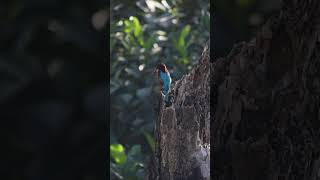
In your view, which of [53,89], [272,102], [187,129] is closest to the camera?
[53,89]

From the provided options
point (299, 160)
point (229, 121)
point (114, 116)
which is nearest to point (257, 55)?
point (229, 121)

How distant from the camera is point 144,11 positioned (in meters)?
1.65

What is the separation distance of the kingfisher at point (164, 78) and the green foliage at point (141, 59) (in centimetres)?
1

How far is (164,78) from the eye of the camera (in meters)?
1.63

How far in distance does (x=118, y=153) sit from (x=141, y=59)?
27 centimetres

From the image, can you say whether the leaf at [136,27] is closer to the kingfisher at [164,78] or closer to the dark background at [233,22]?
the kingfisher at [164,78]

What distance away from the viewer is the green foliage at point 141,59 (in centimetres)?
158

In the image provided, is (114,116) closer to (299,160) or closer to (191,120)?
(191,120)

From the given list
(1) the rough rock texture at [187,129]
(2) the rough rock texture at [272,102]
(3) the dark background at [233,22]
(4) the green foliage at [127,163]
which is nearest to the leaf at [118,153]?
(4) the green foliage at [127,163]

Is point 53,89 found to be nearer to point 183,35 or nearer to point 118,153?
point 118,153

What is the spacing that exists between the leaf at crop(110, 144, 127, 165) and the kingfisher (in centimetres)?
19

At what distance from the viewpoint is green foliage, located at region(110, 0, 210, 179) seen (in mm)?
1585

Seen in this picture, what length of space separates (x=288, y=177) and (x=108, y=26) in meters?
0.61

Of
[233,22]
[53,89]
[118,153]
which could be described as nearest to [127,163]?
[118,153]
